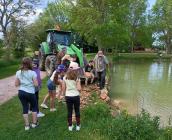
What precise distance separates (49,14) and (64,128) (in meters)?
66.0

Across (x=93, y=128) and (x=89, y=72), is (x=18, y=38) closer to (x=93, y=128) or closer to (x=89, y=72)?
(x=89, y=72)

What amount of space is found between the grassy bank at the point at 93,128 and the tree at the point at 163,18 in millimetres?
64230

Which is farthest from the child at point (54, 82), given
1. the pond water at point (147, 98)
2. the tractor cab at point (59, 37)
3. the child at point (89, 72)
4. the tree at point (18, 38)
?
the tree at point (18, 38)

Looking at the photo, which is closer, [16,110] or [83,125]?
[83,125]

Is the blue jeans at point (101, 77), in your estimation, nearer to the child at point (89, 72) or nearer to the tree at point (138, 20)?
the child at point (89, 72)

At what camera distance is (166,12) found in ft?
237

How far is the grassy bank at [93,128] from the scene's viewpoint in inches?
308

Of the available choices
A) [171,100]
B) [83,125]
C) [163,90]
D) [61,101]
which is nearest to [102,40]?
[163,90]

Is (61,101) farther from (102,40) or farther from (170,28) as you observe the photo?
(170,28)

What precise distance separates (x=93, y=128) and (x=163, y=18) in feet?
225

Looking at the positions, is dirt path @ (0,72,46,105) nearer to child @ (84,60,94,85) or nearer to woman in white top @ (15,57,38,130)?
child @ (84,60,94,85)

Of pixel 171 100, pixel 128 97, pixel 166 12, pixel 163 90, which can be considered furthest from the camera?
pixel 166 12

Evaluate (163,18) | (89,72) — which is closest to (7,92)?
(89,72)

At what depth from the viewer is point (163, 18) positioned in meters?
74.1
